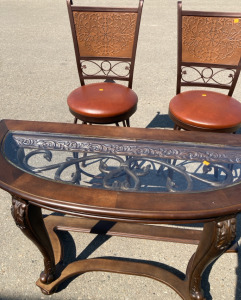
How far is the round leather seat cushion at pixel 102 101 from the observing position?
1.94 meters

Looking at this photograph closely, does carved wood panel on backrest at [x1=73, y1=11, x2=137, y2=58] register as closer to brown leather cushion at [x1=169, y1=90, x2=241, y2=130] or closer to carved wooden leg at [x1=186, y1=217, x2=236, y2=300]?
brown leather cushion at [x1=169, y1=90, x2=241, y2=130]

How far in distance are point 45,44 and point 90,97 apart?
11.4ft

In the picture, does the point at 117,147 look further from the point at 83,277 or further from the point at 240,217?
the point at 240,217

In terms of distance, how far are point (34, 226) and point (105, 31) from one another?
1.64m

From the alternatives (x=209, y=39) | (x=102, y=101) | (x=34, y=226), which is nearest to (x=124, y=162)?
(x=34, y=226)

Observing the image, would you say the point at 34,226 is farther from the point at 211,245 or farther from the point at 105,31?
the point at 105,31

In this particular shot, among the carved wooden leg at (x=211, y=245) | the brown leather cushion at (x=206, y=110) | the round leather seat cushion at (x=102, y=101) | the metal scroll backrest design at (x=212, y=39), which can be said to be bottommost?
the carved wooden leg at (x=211, y=245)

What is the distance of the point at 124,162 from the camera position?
4.43 ft

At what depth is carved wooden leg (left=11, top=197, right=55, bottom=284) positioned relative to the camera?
1187mm

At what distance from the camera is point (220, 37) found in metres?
2.08

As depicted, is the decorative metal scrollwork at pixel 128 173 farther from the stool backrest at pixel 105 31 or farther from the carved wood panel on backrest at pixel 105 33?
the carved wood panel on backrest at pixel 105 33

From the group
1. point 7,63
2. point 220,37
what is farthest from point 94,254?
point 7,63

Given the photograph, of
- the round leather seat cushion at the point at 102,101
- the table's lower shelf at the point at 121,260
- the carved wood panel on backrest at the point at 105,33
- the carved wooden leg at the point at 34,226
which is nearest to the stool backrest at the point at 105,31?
the carved wood panel on backrest at the point at 105,33

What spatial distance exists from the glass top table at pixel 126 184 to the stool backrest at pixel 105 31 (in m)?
→ 0.99
